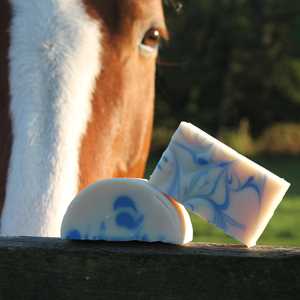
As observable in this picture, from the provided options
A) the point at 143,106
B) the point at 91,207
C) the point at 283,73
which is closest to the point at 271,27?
the point at 283,73

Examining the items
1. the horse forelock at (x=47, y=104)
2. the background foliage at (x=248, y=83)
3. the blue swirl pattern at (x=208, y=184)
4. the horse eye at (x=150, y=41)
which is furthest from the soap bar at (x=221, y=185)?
the background foliage at (x=248, y=83)

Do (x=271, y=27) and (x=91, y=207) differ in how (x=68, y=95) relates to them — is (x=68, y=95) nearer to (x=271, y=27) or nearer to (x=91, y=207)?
(x=91, y=207)

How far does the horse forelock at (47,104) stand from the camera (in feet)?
7.27

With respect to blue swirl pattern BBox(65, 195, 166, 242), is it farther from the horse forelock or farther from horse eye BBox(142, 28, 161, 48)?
horse eye BBox(142, 28, 161, 48)

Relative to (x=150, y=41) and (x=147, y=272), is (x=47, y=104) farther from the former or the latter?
(x=147, y=272)

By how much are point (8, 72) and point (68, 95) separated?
0.26 metres

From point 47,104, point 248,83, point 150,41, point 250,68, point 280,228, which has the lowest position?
point 248,83

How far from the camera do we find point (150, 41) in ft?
10.2

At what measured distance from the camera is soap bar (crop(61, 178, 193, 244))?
1430mm

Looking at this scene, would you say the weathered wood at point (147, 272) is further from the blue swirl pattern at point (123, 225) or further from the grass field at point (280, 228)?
the grass field at point (280, 228)

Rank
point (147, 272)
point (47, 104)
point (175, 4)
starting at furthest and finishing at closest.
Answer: point (175, 4), point (47, 104), point (147, 272)

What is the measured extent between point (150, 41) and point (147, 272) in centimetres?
187

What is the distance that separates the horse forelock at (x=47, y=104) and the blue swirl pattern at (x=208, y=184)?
2.55 feet

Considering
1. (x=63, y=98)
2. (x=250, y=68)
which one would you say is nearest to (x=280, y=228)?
(x=63, y=98)
